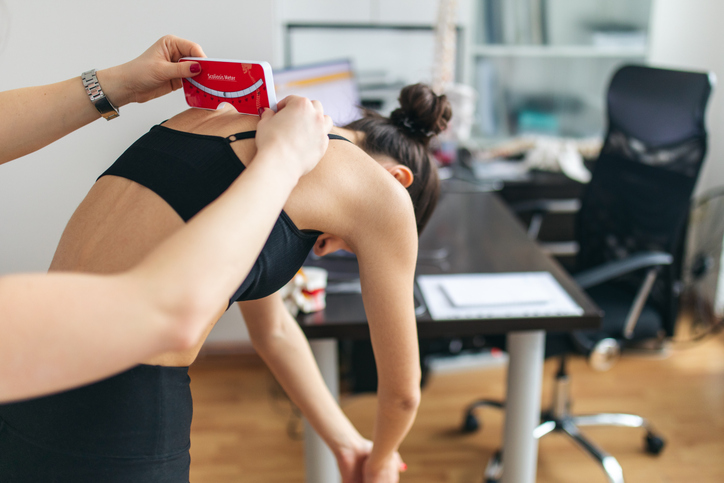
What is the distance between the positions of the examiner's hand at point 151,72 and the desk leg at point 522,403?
3.56 ft

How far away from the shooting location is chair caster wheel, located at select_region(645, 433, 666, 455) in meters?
1.99

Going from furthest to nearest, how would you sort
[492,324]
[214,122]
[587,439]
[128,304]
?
[587,439], [492,324], [214,122], [128,304]

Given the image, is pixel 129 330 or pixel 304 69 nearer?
pixel 129 330

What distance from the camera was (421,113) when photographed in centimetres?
96

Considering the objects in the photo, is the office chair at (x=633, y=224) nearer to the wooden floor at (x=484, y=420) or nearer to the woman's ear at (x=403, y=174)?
the wooden floor at (x=484, y=420)

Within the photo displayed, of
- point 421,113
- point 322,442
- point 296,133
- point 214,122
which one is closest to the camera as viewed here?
point 296,133

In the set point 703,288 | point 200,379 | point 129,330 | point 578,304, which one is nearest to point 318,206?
point 129,330

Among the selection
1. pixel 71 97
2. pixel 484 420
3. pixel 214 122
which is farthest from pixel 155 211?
pixel 484 420

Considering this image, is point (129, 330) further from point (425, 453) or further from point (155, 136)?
point (425, 453)

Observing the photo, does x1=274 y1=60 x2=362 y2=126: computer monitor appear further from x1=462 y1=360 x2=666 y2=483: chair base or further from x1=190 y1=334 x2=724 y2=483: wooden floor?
x1=462 y1=360 x2=666 y2=483: chair base

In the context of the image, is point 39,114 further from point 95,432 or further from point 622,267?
point 622,267

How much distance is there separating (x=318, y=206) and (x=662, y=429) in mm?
1993

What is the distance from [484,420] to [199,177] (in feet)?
6.11

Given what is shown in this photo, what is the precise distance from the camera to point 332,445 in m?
1.10
